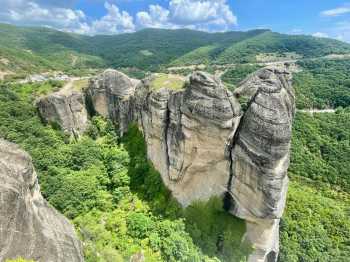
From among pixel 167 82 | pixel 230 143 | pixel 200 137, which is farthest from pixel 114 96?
pixel 230 143

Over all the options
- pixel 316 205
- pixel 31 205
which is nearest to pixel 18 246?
pixel 31 205

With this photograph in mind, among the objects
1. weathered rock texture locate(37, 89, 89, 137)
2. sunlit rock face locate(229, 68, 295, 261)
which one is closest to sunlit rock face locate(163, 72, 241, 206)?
sunlit rock face locate(229, 68, 295, 261)

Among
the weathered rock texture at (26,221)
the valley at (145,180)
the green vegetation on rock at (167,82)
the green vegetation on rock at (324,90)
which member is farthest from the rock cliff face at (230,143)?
the green vegetation on rock at (324,90)

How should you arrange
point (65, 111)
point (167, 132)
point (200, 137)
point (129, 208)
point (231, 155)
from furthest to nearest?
point (65, 111)
point (167, 132)
point (129, 208)
point (200, 137)
point (231, 155)

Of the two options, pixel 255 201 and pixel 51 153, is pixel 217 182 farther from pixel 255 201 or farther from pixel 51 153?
pixel 51 153

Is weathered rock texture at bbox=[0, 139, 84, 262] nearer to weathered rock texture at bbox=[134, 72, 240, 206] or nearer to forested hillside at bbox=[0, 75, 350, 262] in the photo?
forested hillside at bbox=[0, 75, 350, 262]

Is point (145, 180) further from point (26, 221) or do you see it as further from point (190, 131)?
point (26, 221)
